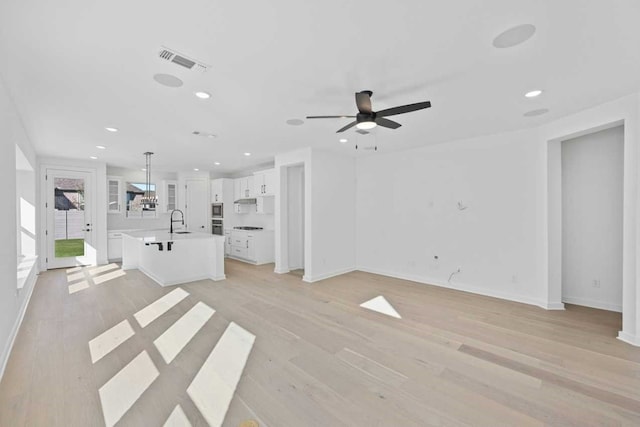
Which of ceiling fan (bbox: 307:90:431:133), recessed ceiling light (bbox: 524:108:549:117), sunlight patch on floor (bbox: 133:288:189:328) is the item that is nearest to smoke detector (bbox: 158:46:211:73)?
ceiling fan (bbox: 307:90:431:133)

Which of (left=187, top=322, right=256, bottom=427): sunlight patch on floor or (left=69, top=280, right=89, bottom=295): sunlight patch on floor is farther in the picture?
(left=69, top=280, right=89, bottom=295): sunlight patch on floor

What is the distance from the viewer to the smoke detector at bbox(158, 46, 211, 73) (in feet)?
7.27

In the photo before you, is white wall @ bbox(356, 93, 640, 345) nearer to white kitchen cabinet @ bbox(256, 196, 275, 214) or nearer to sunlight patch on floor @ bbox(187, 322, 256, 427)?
white kitchen cabinet @ bbox(256, 196, 275, 214)

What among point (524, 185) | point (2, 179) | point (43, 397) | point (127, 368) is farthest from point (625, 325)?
point (2, 179)

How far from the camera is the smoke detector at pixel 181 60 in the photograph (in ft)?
7.27

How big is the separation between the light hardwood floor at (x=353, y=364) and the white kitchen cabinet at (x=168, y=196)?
428 cm

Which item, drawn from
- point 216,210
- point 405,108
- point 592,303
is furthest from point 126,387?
point 216,210

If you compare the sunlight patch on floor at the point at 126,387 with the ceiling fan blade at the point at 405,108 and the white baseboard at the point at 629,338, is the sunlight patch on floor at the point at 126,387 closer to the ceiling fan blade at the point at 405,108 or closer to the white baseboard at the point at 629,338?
the ceiling fan blade at the point at 405,108

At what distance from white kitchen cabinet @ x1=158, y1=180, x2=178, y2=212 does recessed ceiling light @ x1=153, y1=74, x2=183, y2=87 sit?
640 cm

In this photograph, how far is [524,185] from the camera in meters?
4.37

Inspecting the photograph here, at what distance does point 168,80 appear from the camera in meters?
→ 2.68

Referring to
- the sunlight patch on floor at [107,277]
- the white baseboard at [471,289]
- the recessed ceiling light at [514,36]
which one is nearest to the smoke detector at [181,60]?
the recessed ceiling light at [514,36]

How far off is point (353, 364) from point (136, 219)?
7995mm

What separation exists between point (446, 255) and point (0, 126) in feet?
20.1
